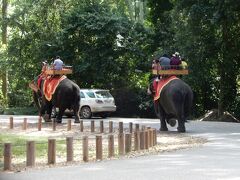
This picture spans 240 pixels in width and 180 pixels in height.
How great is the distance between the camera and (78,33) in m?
39.6

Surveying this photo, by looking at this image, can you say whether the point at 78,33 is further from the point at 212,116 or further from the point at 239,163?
the point at 239,163

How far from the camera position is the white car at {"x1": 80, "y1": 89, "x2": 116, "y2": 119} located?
33.3 m

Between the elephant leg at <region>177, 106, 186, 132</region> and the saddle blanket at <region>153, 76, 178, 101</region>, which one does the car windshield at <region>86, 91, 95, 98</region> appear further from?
the elephant leg at <region>177, 106, 186, 132</region>

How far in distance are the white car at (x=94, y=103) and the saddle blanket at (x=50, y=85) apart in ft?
24.9

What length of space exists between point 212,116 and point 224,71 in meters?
2.70

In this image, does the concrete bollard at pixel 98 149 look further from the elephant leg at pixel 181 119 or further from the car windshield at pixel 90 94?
the car windshield at pixel 90 94

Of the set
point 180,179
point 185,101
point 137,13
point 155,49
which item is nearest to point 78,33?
point 155,49

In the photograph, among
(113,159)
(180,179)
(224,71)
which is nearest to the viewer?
(180,179)

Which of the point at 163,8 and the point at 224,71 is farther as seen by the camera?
the point at 163,8

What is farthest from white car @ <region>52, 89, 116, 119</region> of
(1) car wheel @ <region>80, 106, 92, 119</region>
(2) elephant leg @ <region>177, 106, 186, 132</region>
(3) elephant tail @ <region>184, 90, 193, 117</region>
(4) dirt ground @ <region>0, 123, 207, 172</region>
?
(2) elephant leg @ <region>177, 106, 186, 132</region>

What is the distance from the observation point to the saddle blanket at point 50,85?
25156mm

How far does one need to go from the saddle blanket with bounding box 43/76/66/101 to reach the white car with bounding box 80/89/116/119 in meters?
7.58

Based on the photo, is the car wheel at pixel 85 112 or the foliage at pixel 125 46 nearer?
the foliage at pixel 125 46

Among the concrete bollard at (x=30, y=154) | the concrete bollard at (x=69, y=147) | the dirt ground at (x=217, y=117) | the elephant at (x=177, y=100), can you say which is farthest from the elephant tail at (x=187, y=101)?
the dirt ground at (x=217, y=117)
